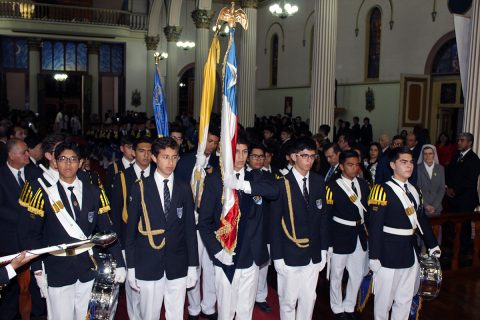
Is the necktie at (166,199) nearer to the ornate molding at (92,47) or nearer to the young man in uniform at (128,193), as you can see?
the young man in uniform at (128,193)

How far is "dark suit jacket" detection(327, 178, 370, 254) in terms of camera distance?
16.8 ft

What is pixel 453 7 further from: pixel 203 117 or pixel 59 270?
pixel 59 270

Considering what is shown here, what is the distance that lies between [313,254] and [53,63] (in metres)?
24.9

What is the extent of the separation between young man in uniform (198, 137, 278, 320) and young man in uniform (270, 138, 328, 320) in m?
0.19

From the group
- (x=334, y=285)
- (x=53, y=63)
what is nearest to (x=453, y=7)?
(x=334, y=285)

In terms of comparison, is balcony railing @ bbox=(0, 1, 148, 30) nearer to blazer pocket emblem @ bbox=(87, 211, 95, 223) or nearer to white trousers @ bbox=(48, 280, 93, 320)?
blazer pocket emblem @ bbox=(87, 211, 95, 223)

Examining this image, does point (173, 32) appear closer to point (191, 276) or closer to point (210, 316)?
point (210, 316)

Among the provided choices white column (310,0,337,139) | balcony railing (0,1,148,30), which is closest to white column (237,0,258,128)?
white column (310,0,337,139)

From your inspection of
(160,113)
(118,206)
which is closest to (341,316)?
(118,206)

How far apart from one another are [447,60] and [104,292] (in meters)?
13.4

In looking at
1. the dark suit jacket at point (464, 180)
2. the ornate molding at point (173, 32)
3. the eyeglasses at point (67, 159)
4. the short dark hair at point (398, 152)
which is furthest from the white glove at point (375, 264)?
the ornate molding at point (173, 32)

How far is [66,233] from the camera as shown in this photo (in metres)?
3.60

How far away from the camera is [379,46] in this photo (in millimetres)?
16922

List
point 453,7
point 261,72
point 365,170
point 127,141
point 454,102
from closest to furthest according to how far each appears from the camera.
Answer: point 127,141 < point 365,170 < point 453,7 < point 454,102 < point 261,72
